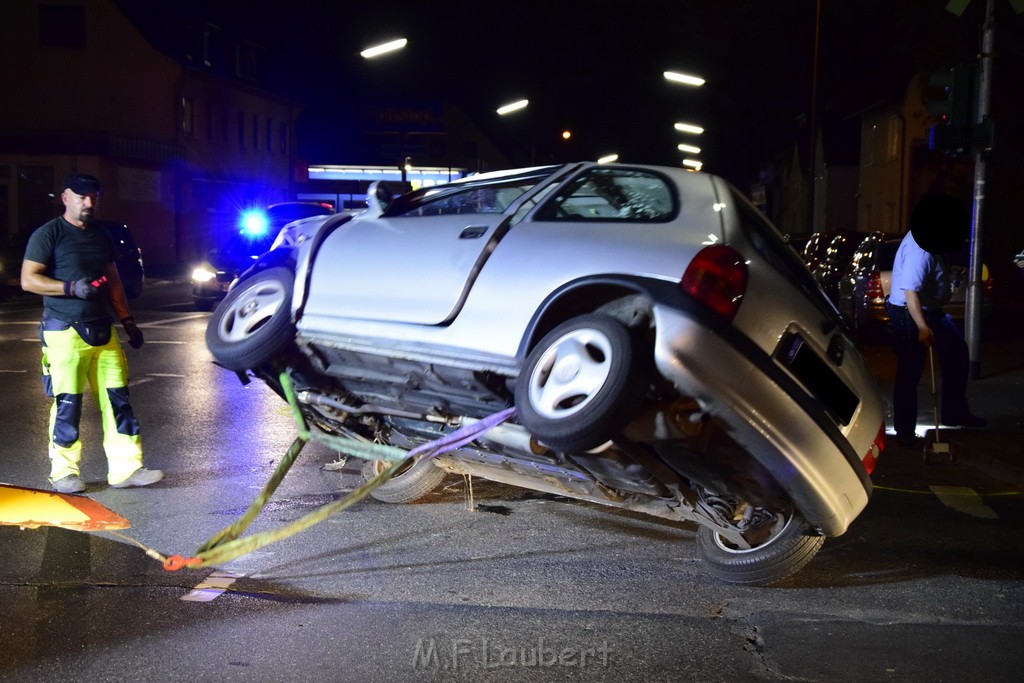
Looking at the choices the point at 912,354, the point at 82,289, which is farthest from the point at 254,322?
the point at 912,354

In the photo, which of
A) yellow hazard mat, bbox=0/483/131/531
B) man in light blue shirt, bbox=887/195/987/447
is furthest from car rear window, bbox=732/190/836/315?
man in light blue shirt, bbox=887/195/987/447

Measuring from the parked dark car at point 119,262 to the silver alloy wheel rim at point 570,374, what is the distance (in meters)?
17.9

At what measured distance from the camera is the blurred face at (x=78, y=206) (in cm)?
712

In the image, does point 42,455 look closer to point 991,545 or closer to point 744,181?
point 991,545

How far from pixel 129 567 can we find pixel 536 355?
237 cm

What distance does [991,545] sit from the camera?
6.13 m

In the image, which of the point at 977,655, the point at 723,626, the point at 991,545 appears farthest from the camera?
the point at 991,545

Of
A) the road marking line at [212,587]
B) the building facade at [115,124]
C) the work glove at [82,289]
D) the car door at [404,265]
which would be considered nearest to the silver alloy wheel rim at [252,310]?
the car door at [404,265]

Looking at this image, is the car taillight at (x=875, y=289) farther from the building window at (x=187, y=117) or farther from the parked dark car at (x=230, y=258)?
the building window at (x=187, y=117)

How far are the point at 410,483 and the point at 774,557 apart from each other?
2.32 metres

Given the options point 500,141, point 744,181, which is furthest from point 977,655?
point 500,141

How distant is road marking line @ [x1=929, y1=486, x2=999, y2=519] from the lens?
6922 mm

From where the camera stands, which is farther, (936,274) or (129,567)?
(936,274)

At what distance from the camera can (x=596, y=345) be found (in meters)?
4.38
